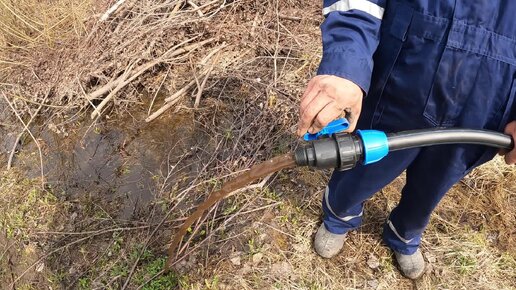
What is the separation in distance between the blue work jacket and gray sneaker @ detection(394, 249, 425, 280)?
1088 millimetres

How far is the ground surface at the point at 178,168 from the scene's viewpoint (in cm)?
225

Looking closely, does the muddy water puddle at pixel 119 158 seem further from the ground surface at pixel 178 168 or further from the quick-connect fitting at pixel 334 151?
the quick-connect fitting at pixel 334 151

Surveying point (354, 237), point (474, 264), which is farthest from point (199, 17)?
point (474, 264)

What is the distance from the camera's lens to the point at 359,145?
103 centimetres

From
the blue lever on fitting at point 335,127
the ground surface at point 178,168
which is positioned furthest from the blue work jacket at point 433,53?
the ground surface at point 178,168

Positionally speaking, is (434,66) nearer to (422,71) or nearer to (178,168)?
(422,71)

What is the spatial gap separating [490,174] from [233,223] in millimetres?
1568

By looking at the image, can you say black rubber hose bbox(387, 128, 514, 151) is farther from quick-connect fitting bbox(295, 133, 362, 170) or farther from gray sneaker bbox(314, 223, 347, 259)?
gray sneaker bbox(314, 223, 347, 259)

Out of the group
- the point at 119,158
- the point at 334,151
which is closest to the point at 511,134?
the point at 334,151

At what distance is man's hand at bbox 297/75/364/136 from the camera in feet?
3.40

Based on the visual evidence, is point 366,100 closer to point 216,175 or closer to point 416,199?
point 416,199

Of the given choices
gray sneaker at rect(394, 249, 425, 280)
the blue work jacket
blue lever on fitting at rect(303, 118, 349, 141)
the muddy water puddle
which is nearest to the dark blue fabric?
the blue work jacket

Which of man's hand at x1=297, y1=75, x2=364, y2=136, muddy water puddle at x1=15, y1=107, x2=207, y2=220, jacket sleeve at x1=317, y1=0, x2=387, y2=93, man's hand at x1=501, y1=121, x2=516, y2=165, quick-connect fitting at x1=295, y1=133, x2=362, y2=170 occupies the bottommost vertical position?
muddy water puddle at x1=15, y1=107, x2=207, y2=220

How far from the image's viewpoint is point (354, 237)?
233cm
